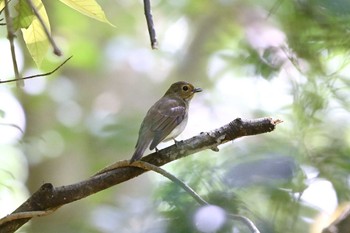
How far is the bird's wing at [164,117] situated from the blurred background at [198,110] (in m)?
0.11

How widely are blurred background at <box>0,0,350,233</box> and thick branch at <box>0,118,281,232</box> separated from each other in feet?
0.32

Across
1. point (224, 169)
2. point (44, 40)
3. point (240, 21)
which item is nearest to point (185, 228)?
point (224, 169)

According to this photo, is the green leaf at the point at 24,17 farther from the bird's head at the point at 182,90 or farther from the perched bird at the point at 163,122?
the bird's head at the point at 182,90

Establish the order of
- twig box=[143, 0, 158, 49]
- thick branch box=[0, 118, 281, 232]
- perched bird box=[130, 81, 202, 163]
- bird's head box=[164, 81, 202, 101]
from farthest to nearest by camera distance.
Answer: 1. bird's head box=[164, 81, 202, 101]
2. perched bird box=[130, 81, 202, 163]
3. thick branch box=[0, 118, 281, 232]
4. twig box=[143, 0, 158, 49]

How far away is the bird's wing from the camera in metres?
2.00

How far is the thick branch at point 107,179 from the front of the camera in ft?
4.09

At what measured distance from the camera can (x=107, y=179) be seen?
4.13 feet

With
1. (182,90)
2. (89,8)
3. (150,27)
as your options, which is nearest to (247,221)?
(150,27)

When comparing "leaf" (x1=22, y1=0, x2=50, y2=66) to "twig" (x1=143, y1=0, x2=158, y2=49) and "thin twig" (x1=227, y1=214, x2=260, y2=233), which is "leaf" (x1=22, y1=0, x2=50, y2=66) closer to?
"twig" (x1=143, y1=0, x2=158, y2=49)

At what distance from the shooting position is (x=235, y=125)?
49.8 inches

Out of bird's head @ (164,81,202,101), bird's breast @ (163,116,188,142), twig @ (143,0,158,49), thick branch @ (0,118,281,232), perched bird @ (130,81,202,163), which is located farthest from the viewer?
bird's head @ (164,81,202,101)

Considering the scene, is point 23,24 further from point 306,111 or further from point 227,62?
point 227,62

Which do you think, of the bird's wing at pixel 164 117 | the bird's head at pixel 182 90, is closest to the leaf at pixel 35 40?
the bird's wing at pixel 164 117

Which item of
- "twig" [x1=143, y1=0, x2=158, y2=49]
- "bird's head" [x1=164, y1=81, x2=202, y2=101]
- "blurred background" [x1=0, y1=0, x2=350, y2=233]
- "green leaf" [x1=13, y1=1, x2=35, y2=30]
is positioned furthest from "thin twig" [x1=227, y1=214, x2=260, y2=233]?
"bird's head" [x1=164, y1=81, x2=202, y2=101]
